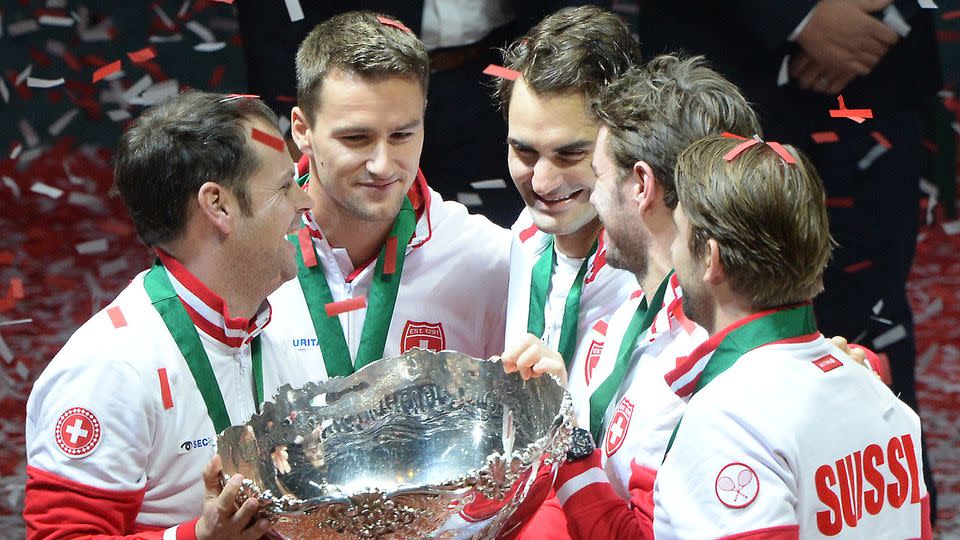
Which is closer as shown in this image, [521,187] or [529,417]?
[529,417]

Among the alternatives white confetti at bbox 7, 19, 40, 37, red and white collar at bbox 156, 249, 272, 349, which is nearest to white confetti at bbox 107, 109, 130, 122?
white confetti at bbox 7, 19, 40, 37

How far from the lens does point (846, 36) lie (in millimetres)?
3965

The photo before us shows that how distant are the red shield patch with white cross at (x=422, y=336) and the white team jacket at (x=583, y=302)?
7.5 inches

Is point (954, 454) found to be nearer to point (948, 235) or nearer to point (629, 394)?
point (948, 235)

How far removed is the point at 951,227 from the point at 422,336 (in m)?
3.80

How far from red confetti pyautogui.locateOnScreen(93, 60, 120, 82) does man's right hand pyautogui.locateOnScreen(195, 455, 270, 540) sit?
12.7 ft

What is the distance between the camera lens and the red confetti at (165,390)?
2500mm

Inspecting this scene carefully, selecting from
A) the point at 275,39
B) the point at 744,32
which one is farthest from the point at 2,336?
the point at 744,32

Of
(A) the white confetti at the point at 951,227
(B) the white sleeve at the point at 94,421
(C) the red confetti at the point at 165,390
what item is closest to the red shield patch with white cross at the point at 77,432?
(B) the white sleeve at the point at 94,421

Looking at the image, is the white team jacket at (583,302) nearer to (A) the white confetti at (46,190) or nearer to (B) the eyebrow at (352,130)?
(B) the eyebrow at (352,130)

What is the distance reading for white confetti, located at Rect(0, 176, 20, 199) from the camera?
7125 millimetres

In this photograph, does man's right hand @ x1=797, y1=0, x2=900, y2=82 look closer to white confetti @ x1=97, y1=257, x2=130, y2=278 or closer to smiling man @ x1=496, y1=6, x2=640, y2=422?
smiling man @ x1=496, y1=6, x2=640, y2=422

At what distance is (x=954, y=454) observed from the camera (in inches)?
191

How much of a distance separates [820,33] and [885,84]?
364 millimetres
